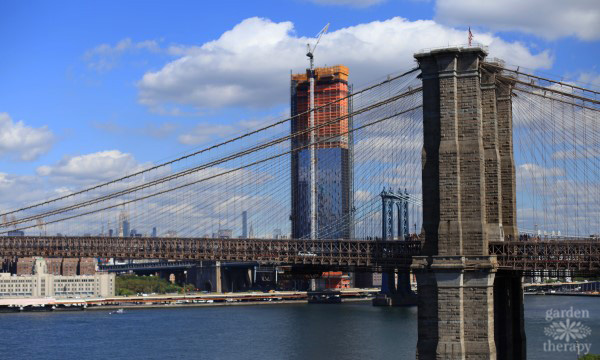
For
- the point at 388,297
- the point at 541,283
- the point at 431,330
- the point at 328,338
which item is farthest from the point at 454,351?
the point at 541,283

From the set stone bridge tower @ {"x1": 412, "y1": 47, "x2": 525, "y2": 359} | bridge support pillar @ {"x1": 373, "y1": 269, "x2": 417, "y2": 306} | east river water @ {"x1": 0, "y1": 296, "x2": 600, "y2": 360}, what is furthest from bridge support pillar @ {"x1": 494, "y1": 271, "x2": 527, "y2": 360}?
bridge support pillar @ {"x1": 373, "y1": 269, "x2": 417, "y2": 306}

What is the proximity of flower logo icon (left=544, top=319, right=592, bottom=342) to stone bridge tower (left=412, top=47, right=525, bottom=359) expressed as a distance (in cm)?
3652

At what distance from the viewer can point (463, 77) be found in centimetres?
4444

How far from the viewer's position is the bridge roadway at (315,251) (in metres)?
46.3

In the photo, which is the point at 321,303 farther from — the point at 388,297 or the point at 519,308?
the point at 519,308

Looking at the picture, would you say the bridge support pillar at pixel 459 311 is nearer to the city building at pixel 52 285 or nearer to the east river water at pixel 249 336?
the east river water at pixel 249 336

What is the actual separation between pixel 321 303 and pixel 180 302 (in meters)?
26.6

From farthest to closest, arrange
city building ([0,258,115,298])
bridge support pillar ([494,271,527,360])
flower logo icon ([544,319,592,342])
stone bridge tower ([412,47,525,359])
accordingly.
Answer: city building ([0,258,115,298]) → flower logo icon ([544,319,592,342]) → bridge support pillar ([494,271,527,360]) → stone bridge tower ([412,47,525,359])

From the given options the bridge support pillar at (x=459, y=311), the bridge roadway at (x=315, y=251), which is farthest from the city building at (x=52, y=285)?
the bridge support pillar at (x=459, y=311)

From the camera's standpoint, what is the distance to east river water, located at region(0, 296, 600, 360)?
73875mm

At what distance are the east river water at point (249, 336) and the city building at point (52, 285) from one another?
156 feet

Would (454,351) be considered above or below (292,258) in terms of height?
below

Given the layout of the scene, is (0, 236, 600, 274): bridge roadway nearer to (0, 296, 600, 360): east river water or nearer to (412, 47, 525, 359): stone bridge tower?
(412, 47, 525, 359): stone bridge tower

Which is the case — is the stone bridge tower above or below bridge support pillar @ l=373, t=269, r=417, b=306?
above
